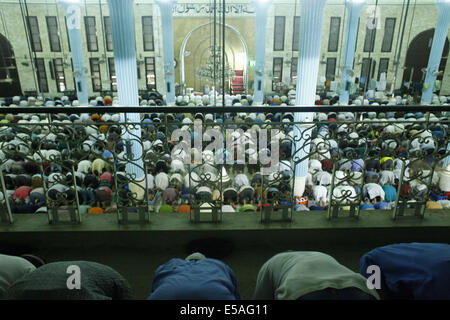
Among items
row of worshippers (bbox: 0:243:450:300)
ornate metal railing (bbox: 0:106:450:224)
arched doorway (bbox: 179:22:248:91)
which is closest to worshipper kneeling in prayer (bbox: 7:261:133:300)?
row of worshippers (bbox: 0:243:450:300)

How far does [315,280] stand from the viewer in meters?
1.06

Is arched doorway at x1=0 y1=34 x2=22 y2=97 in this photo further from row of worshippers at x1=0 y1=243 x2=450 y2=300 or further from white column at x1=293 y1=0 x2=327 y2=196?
row of worshippers at x1=0 y1=243 x2=450 y2=300

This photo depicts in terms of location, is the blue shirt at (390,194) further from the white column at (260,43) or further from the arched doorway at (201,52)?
the arched doorway at (201,52)

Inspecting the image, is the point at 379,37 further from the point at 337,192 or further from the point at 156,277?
the point at 156,277

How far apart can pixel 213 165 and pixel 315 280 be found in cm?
133

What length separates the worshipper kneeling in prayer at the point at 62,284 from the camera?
1.09 metres

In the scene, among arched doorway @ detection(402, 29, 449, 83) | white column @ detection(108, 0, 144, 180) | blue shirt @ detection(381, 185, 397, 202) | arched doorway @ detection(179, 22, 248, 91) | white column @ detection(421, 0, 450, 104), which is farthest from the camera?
arched doorway @ detection(179, 22, 248, 91)

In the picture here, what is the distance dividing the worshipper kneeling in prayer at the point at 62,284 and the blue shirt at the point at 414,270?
109 cm

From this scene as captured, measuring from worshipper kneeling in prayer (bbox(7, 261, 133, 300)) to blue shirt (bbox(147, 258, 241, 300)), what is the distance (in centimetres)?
22

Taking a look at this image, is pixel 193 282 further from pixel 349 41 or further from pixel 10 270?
pixel 349 41

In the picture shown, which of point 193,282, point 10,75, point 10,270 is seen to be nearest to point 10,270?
point 10,270

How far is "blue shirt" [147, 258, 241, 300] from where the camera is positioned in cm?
103

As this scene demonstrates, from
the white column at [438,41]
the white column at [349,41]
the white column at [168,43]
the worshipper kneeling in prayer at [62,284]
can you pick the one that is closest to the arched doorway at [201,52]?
the white column at [168,43]
